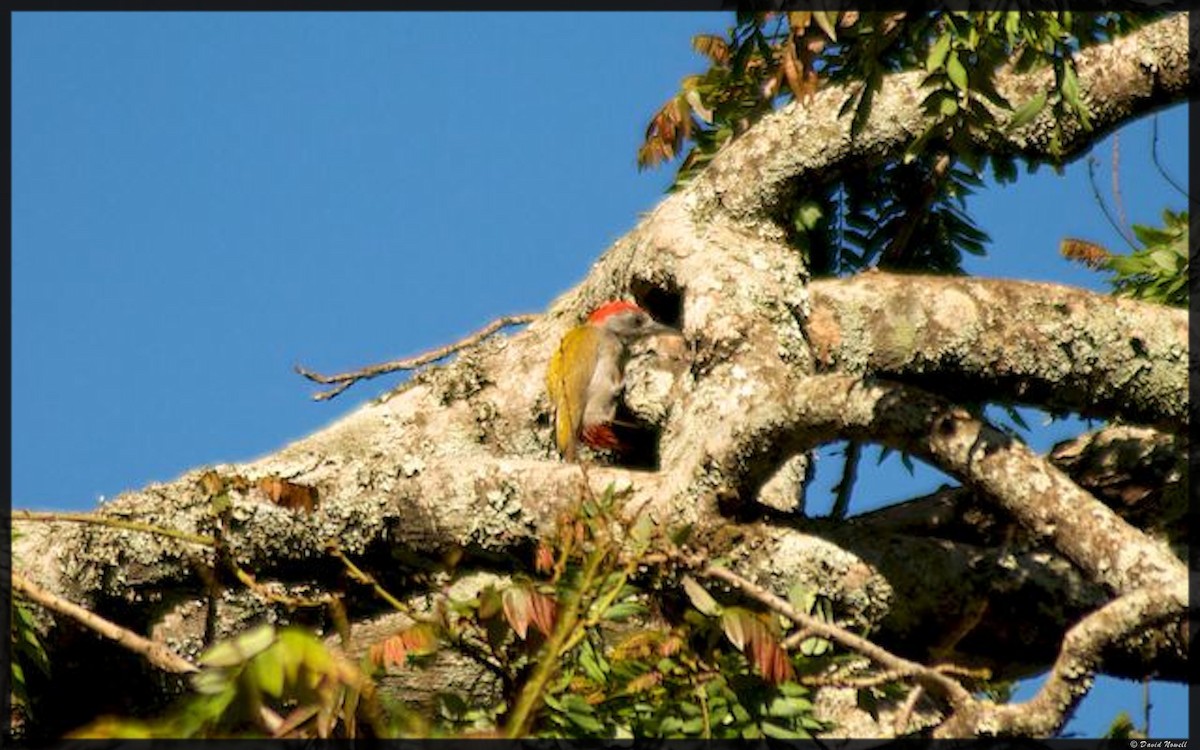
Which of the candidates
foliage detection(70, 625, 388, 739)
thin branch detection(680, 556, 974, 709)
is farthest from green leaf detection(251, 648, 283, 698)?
thin branch detection(680, 556, 974, 709)

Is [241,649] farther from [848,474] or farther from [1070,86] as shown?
[848,474]

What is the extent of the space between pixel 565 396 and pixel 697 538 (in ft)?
4.37

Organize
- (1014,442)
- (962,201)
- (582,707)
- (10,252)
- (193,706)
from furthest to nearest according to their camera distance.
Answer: (962,201) < (10,252) < (1014,442) < (582,707) < (193,706)

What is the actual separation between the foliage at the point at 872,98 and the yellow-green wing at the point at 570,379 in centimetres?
63

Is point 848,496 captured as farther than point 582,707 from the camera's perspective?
Yes

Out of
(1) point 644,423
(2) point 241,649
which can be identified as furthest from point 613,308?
(2) point 241,649

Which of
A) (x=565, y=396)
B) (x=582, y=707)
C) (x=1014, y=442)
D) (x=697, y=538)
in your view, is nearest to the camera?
(x=582, y=707)

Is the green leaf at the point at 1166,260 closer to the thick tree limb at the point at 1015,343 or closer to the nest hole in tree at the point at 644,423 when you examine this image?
the thick tree limb at the point at 1015,343

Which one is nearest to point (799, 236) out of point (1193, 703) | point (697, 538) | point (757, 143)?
point (757, 143)

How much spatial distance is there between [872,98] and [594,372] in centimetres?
145

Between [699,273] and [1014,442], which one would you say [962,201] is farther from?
[1014,442]

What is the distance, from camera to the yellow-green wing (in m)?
5.56

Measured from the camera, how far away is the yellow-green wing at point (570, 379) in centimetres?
556

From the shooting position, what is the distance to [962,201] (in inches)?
231
